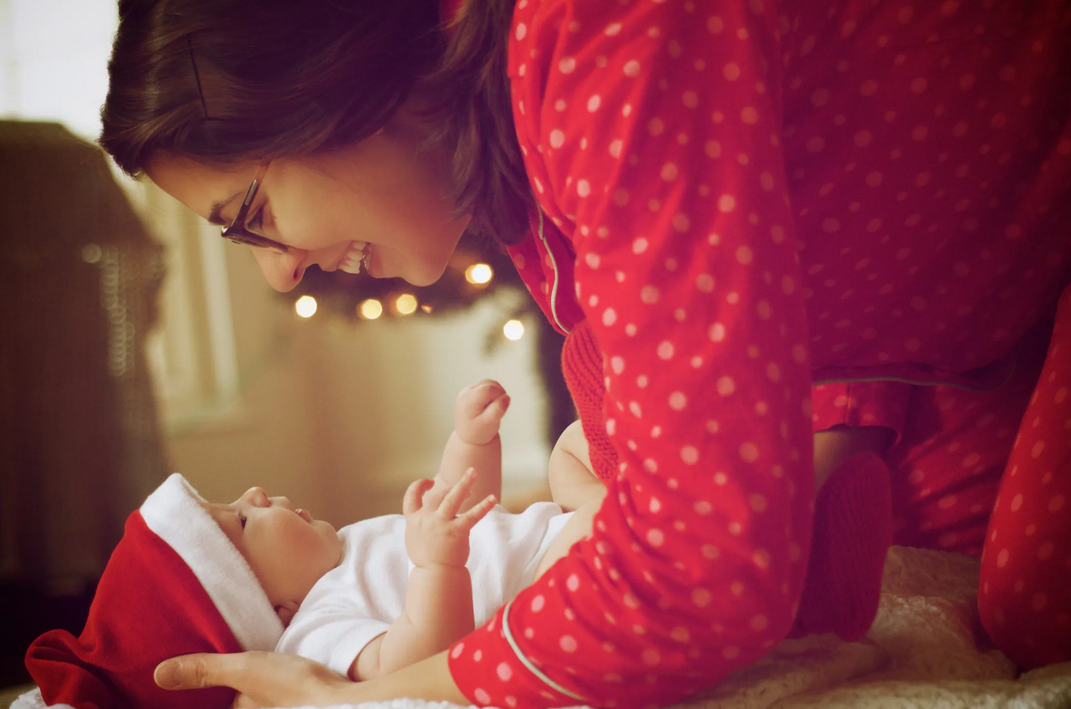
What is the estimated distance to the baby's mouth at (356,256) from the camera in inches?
29.6

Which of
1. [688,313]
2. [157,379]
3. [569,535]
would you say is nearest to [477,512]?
[569,535]

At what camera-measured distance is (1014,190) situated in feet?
1.92

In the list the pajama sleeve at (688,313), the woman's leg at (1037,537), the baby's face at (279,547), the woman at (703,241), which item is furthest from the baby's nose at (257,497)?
the woman's leg at (1037,537)

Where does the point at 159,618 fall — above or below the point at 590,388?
below

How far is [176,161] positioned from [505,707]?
0.51 m

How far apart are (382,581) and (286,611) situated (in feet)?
0.40

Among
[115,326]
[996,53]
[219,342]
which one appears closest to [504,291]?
[219,342]

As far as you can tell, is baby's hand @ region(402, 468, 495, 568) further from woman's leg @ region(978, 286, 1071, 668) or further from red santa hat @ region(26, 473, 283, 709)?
woman's leg @ region(978, 286, 1071, 668)

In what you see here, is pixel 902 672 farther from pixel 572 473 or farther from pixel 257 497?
pixel 257 497

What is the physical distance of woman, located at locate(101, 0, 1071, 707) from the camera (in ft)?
1.37

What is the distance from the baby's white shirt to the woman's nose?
307 mm

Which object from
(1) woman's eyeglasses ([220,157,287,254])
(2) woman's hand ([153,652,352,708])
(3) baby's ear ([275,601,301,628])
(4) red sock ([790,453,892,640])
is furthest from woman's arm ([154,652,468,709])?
(1) woman's eyeglasses ([220,157,287,254])

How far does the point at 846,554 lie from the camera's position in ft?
1.79

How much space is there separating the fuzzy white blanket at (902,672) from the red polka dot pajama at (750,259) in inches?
1.4
